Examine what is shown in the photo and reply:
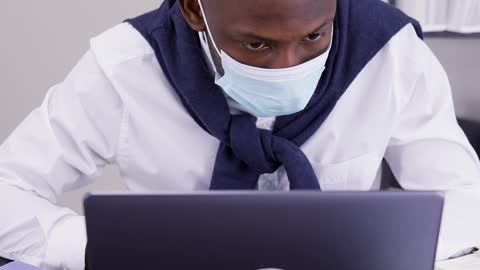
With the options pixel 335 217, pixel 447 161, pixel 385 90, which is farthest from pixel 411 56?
pixel 335 217

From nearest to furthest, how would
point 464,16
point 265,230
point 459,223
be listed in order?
point 265,230 → point 459,223 → point 464,16

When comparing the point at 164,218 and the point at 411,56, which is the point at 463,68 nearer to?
the point at 411,56

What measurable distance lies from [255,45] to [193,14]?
0.17 metres

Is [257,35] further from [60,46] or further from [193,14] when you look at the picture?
[60,46]

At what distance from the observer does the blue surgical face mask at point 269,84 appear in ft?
2.88

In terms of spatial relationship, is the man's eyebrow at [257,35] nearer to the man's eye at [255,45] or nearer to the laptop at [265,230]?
the man's eye at [255,45]

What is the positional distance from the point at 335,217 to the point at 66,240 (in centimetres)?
56

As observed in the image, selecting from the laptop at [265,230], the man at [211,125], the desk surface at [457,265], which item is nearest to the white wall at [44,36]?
the man at [211,125]

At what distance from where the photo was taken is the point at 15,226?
1.00m

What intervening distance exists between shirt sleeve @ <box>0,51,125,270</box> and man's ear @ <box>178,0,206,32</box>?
228mm

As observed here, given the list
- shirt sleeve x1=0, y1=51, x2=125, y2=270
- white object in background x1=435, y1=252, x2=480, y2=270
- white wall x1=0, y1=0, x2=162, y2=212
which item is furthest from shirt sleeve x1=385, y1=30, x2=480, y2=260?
white wall x1=0, y1=0, x2=162, y2=212

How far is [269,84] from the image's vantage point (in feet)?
2.93

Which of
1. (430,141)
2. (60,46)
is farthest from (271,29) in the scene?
(60,46)

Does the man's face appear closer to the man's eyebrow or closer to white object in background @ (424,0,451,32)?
the man's eyebrow
